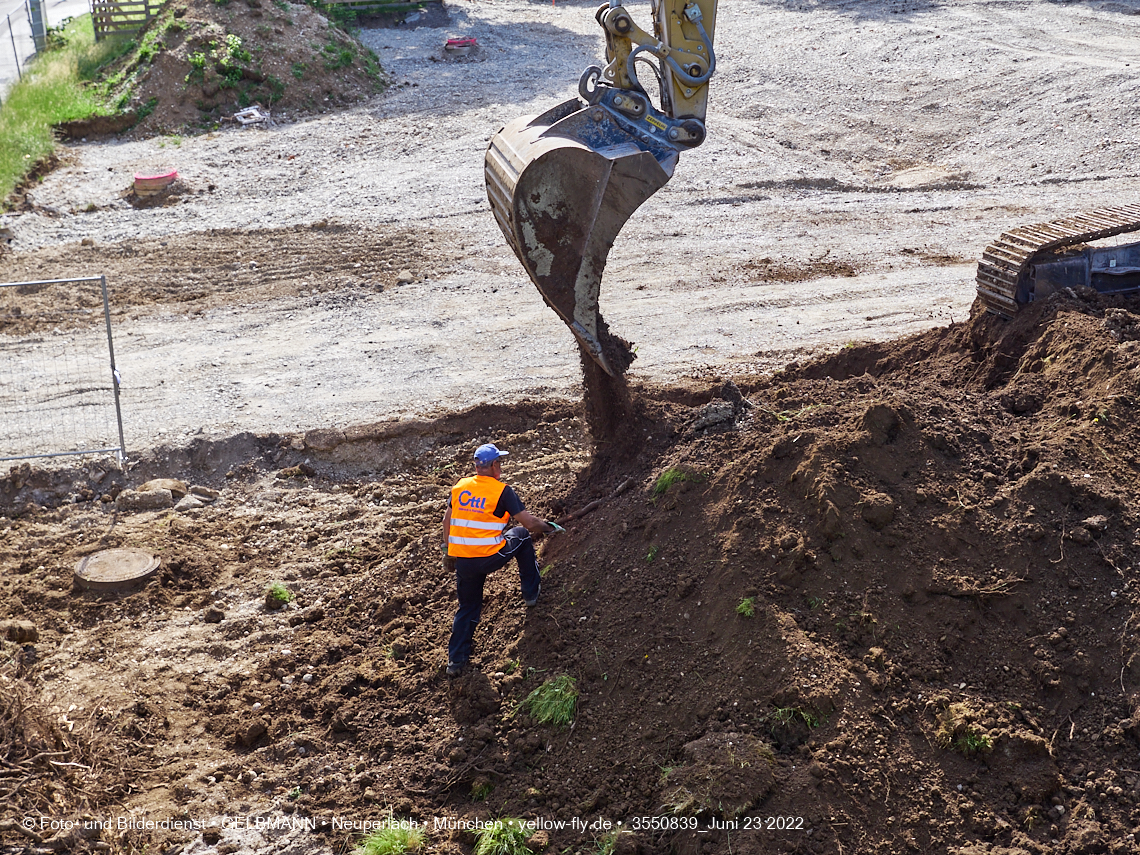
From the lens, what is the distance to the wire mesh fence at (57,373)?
1014cm

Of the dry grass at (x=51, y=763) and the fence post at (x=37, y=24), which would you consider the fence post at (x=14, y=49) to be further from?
the dry grass at (x=51, y=763)

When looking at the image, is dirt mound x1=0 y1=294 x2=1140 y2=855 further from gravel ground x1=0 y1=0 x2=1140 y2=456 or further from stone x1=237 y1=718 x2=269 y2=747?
gravel ground x1=0 y1=0 x2=1140 y2=456

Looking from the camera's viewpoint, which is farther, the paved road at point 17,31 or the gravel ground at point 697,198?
the paved road at point 17,31

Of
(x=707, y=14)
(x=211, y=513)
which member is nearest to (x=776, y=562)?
(x=707, y=14)

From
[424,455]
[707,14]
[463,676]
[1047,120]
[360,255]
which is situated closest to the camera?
[463,676]

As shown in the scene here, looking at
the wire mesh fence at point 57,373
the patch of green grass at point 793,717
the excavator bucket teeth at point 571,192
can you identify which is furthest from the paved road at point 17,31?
the patch of green grass at point 793,717

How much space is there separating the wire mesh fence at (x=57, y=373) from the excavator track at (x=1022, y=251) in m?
8.13

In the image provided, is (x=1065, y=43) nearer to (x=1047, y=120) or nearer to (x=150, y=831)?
(x=1047, y=120)

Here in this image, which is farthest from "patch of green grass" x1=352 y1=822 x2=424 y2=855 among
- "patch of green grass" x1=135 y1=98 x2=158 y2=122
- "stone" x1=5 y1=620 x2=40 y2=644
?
"patch of green grass" x1=135 y1=98 x2=158 y2=122

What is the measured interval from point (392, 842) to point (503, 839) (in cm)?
64

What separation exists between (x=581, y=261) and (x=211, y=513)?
458 centimetres

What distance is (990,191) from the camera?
15.9m

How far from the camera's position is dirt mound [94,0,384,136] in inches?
816

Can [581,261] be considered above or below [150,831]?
above
